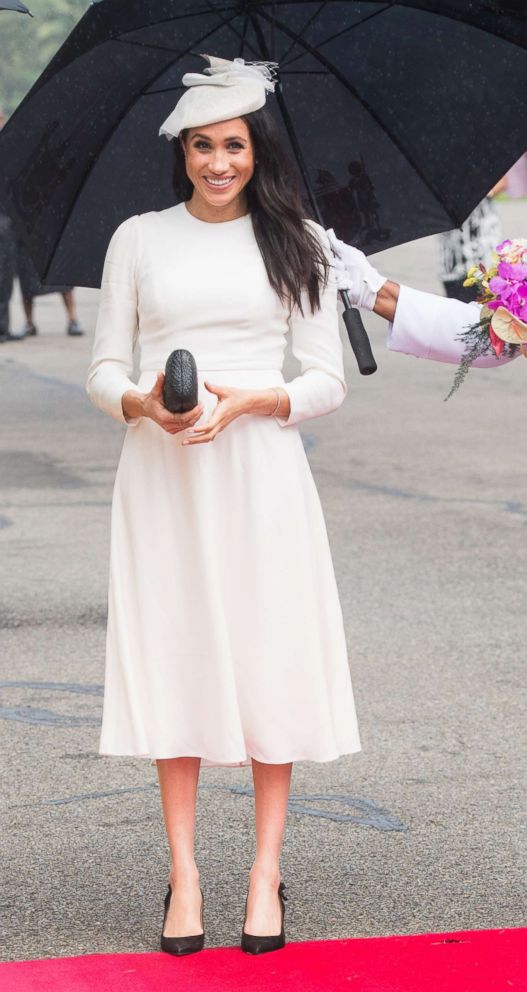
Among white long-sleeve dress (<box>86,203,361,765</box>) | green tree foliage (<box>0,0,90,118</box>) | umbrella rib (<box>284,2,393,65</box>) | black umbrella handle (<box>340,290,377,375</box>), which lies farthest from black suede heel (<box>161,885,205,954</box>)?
green tree foliage (<box>0,0,90,118</box>)

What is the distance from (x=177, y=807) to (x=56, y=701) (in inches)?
78.9

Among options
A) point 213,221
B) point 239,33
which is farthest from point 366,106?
point 213,221

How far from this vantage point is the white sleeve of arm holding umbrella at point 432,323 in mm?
3746

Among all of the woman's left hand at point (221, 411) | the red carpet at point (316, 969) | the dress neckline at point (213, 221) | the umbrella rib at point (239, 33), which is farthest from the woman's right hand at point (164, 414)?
the red carpet at point (316, 969)

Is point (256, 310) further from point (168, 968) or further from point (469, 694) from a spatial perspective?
point (469, 694)

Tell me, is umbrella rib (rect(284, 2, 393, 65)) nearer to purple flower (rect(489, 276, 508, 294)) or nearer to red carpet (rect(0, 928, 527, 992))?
purple flower (rect(489, 276, 508, 294))

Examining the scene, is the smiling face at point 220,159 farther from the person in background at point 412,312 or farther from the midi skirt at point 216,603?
the midi skirt at point 216,603

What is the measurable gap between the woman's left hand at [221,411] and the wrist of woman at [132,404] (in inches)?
4.5

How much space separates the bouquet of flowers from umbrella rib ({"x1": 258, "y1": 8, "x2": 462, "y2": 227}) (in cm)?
44

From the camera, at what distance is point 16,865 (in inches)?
161

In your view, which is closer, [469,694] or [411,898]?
[411,898]

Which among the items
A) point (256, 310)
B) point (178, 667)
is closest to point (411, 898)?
point (178, 667)

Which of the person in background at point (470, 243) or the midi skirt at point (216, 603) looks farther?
the person in background at point (470, 243)

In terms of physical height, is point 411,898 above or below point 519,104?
below
